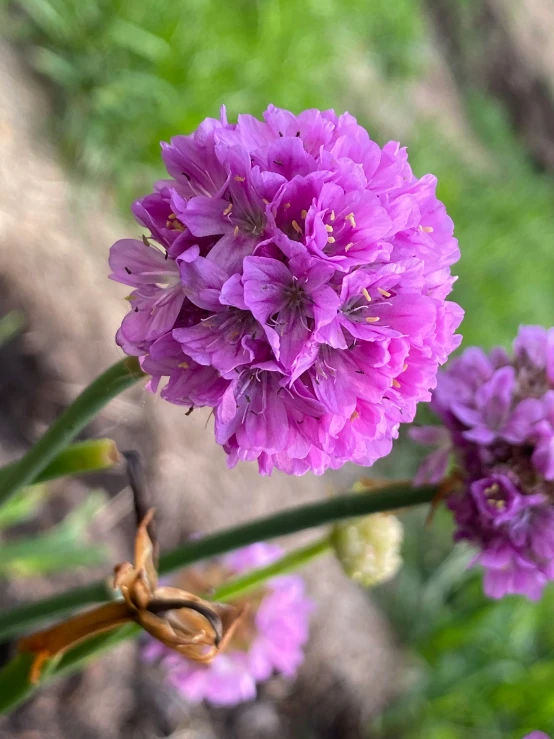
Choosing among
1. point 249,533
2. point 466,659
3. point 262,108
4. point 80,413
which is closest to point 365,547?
point 249,533

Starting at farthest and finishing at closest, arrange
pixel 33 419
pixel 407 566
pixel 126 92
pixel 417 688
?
pixel 407 566 < pixel 417 688 < pixel 126 92 < pixel 33 419

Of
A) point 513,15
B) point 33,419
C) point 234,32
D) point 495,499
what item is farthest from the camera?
point 513,15

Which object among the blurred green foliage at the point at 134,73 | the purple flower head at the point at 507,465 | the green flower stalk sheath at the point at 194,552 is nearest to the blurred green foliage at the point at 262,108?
the blurred green foliage at the point at 134,73

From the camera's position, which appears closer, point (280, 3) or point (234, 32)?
point (234, 32)

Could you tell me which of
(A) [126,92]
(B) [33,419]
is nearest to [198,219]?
(B) [33,419]

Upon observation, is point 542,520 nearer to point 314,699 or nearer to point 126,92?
point 314,699

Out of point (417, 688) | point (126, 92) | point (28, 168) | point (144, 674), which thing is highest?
point (126, 92)
